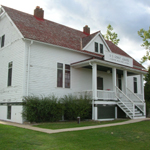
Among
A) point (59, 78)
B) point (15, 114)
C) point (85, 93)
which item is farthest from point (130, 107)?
point (15, 114)

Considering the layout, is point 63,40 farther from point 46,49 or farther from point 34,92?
point 34,92

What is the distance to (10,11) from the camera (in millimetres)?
18156

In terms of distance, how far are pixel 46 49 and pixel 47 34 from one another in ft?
6.23

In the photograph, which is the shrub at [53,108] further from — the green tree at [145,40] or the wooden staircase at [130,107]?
the green tree at [145,40]

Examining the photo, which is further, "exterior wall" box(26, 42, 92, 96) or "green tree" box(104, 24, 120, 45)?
"green tree" box(104, 24, 120, 45)

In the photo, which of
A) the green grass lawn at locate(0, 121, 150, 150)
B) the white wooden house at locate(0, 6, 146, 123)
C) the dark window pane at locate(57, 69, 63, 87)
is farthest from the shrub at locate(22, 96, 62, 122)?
the green grass lawn at locate(0, 121, 150, 150)

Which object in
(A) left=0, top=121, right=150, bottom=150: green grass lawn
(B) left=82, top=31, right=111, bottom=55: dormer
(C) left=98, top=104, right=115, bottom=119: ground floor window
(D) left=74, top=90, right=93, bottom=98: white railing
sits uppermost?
(B) left=82, top=31, right=111, bottom=55: dormer

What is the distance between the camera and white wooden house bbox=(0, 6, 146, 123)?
15156mm

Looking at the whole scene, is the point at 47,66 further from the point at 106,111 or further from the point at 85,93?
the point at 106,111

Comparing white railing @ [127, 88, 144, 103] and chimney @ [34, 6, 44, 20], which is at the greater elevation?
chimney @ [34, 6, 44, 20]

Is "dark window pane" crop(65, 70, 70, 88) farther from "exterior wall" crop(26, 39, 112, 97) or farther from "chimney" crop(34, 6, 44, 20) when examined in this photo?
"chimney" crop(34, 6, 44, 20)

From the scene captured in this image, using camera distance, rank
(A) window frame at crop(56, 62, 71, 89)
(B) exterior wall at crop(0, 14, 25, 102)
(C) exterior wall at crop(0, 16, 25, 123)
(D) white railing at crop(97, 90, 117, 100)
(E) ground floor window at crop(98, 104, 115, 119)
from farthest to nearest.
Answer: (A) window frame at crop(56, 62, 71, 89) → (D) white railing at crop(97, 90, 117, 100) → (E) ground floor window at crop(98, 104, 115, 119) → (B) exterior wall at crop(0, 14, 25, 102) → (C) exterior wall at crop(0, 16, 25, 123)

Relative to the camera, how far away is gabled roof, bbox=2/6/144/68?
16.1 meters

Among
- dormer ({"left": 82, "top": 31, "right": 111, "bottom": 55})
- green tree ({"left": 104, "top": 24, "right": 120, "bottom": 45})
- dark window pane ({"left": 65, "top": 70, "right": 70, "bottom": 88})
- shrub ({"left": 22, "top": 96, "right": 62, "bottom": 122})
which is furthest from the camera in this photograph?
green tree ({"left": 104, "top": 24, "right": 120, "bottom": 45})
